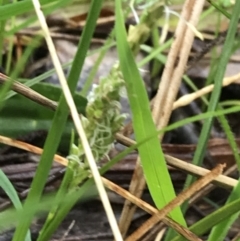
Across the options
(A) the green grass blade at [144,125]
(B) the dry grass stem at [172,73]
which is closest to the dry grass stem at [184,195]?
(A) the green grass blade at [144,125]

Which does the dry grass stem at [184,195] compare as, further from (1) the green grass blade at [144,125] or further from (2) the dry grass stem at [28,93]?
(2) the dry grass stem at [28,93]

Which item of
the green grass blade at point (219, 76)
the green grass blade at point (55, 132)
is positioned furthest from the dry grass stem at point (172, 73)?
the green grass blade at point (55, 132)

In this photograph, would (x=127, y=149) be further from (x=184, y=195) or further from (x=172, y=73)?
(x=172, y=73)

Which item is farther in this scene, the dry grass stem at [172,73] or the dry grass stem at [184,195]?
the dry grass stem at [172,73]

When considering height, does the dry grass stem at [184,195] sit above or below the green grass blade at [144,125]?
below

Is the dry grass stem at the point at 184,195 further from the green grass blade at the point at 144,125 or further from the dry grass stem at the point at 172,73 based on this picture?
the dry grass stem at the point at 172,73

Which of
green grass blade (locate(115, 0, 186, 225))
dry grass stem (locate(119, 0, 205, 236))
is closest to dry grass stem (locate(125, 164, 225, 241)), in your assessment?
green grass blade (locate(115, 0, 186, 225))

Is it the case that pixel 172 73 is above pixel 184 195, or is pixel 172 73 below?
above

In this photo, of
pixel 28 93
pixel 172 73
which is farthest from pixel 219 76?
pixel 28 93
